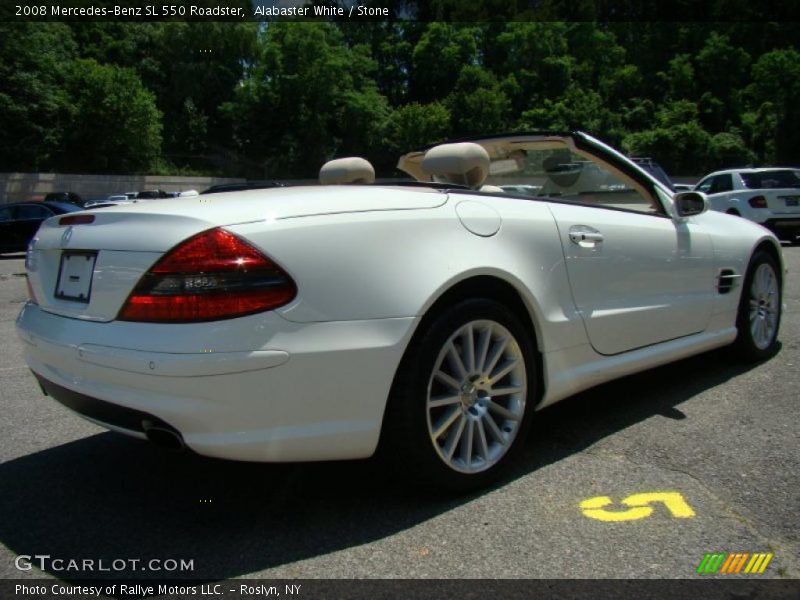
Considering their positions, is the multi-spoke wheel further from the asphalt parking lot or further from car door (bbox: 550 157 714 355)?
the asphalt parking lot

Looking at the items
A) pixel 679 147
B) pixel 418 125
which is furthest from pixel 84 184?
pixel 679 147

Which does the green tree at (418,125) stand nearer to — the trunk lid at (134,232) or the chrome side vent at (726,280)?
the chrome side vent at (726,280)

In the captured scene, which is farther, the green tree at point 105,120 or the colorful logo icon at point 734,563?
the green tree at point 105,120

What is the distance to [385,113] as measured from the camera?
54.0 metres

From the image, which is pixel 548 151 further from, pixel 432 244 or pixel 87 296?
pixel 87 296

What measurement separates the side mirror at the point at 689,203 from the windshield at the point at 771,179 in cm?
1167

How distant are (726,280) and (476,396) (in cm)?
232

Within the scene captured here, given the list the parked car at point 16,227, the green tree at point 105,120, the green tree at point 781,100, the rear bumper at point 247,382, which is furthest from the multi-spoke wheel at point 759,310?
the green tree at point 105,120

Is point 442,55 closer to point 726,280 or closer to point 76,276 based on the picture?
point 726,280

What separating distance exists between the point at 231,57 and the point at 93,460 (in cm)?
5915

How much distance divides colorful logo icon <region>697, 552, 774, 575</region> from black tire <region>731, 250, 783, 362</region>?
2568 mm

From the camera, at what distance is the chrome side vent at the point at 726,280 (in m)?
4.26

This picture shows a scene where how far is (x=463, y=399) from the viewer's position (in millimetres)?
2783

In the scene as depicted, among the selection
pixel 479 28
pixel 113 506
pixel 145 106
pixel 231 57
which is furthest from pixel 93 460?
pixel 479 28
